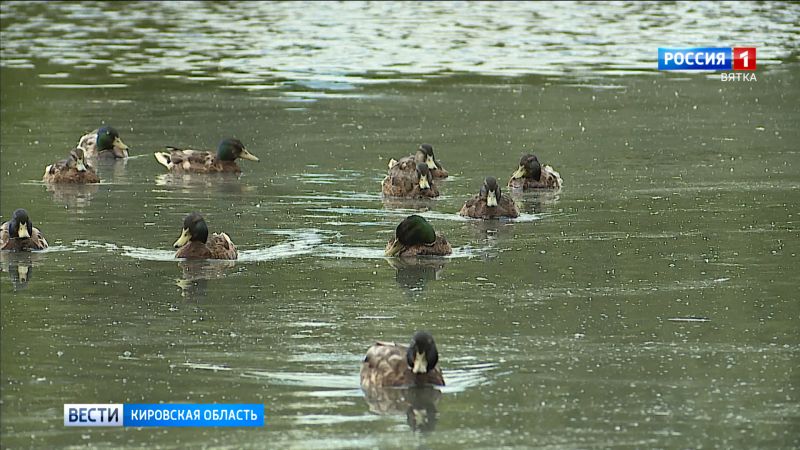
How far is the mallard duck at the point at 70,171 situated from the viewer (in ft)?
70.2

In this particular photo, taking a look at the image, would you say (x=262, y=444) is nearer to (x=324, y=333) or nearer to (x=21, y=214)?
(x=324, y=333)

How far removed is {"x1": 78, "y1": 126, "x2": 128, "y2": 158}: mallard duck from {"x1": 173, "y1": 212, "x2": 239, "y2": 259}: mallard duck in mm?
7330

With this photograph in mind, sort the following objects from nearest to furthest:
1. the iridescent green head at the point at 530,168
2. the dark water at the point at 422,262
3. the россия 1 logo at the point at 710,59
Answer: the dark water at the point at 422,262, the iridescent green head at the point at 530,168, the россия 1 logo at the point at 710,59

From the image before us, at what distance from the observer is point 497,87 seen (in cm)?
3095

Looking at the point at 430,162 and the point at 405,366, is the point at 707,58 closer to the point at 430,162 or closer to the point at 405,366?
the point at 430,162

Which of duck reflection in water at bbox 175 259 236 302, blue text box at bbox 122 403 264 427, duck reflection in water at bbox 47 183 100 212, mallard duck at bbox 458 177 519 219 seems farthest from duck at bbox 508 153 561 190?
blue text box at bbox 122 403 264 427

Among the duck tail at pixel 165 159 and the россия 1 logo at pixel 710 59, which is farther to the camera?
the россия 1 logo at pixel 710 59

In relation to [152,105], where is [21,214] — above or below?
above

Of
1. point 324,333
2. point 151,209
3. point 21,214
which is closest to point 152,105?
point 151,209

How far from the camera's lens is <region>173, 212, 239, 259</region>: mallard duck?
53.7ft

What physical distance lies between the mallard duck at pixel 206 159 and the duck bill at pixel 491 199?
5.14 meters

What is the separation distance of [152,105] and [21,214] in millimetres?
12962

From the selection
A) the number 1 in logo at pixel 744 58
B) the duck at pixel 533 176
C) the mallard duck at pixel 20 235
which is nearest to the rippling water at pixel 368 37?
the number 1 in logo at pixel 744 58

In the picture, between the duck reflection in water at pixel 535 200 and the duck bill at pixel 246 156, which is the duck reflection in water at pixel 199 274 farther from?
the duck bill at pixel 246 156
